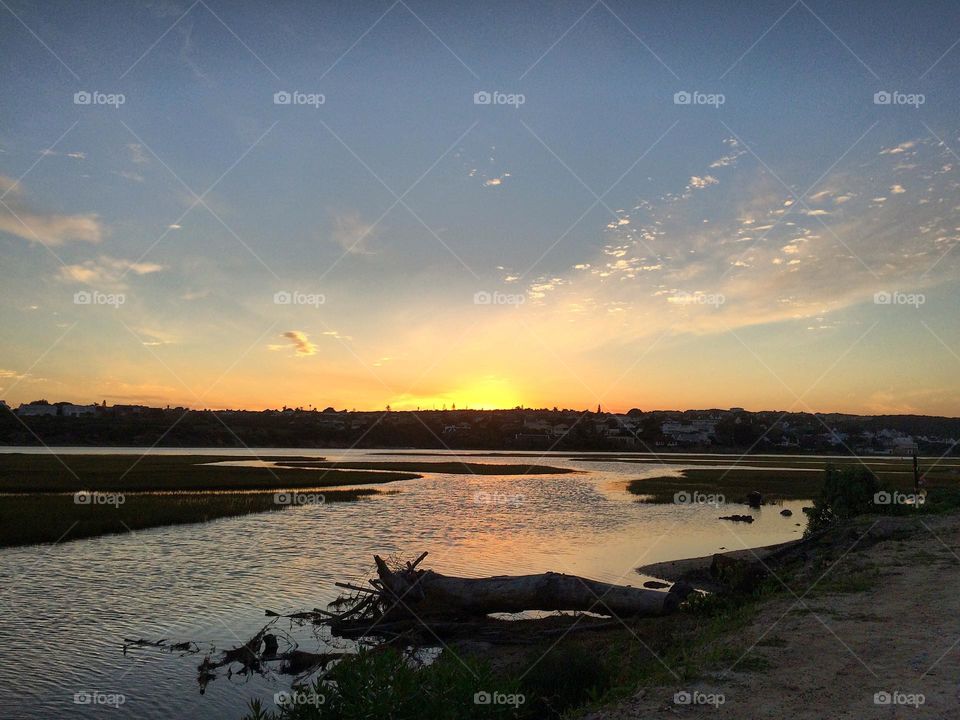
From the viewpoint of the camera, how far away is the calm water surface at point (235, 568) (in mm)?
12961

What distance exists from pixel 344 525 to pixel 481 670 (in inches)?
1041

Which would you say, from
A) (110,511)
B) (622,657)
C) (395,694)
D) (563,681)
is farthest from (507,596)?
(110,511)

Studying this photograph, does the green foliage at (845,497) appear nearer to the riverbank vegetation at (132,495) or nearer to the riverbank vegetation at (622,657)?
the riverbank vegetation at (622,657)

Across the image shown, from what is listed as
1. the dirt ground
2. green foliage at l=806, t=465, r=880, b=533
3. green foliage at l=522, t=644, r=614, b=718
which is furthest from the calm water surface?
the dirt ground

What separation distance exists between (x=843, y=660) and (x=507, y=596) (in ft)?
28.1

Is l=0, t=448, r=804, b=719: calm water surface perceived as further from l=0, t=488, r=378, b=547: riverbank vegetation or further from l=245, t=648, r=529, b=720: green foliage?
l=245, t=648, r=529, b=720: green foliage

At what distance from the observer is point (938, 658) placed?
33.8 feet

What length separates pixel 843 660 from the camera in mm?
10508

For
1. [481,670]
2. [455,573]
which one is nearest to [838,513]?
[455,573]

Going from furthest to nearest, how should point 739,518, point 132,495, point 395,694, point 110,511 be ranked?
point 132,495, point 739,518, point 110,511, point 395,694

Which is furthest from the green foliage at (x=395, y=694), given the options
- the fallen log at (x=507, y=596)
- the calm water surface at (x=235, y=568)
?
the fallen log at (x=507, y=596)

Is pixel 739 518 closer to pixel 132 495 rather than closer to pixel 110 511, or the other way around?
pixel 110 511

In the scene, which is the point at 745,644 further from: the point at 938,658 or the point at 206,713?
the point at 206,713

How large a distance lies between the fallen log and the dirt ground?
3416mm
